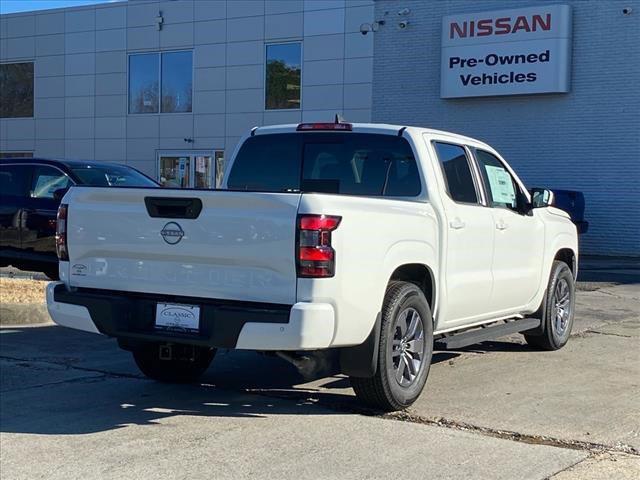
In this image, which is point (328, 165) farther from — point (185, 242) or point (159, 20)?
point (159, 20)

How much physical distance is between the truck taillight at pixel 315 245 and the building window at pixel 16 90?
29.1 metres

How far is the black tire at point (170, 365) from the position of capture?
6867 mm

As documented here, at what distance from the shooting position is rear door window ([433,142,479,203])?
264 inches

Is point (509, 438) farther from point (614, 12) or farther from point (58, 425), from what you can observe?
point (614, 12)

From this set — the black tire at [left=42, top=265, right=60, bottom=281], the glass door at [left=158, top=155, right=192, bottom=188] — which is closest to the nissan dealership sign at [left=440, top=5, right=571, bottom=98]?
the glass door at [left=158, top=155, right=192, bottom=188]

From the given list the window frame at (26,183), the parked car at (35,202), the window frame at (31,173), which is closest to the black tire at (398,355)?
the parked car at (35,202)

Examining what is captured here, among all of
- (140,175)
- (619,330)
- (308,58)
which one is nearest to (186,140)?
(308,58)

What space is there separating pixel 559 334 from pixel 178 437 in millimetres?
4652

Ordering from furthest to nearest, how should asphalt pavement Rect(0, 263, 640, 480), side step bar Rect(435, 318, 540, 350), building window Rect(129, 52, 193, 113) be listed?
building window Rect(129, 52, 193, 113) → side step bar Rect(435, 318, 540, 350) → asphalt pavement Rect(0, 263, 640, 480)

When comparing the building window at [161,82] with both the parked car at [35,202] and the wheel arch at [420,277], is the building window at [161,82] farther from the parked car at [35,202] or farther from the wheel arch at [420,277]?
the wheel arch at [420,277]

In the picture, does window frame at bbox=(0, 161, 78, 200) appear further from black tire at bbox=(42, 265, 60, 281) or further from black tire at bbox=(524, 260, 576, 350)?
black tire at bbox=(524, 260, 576, 350)

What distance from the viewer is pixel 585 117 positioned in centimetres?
2200

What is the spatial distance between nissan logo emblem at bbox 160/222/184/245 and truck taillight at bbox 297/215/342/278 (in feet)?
2.91

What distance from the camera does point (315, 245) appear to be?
16.3 feet
